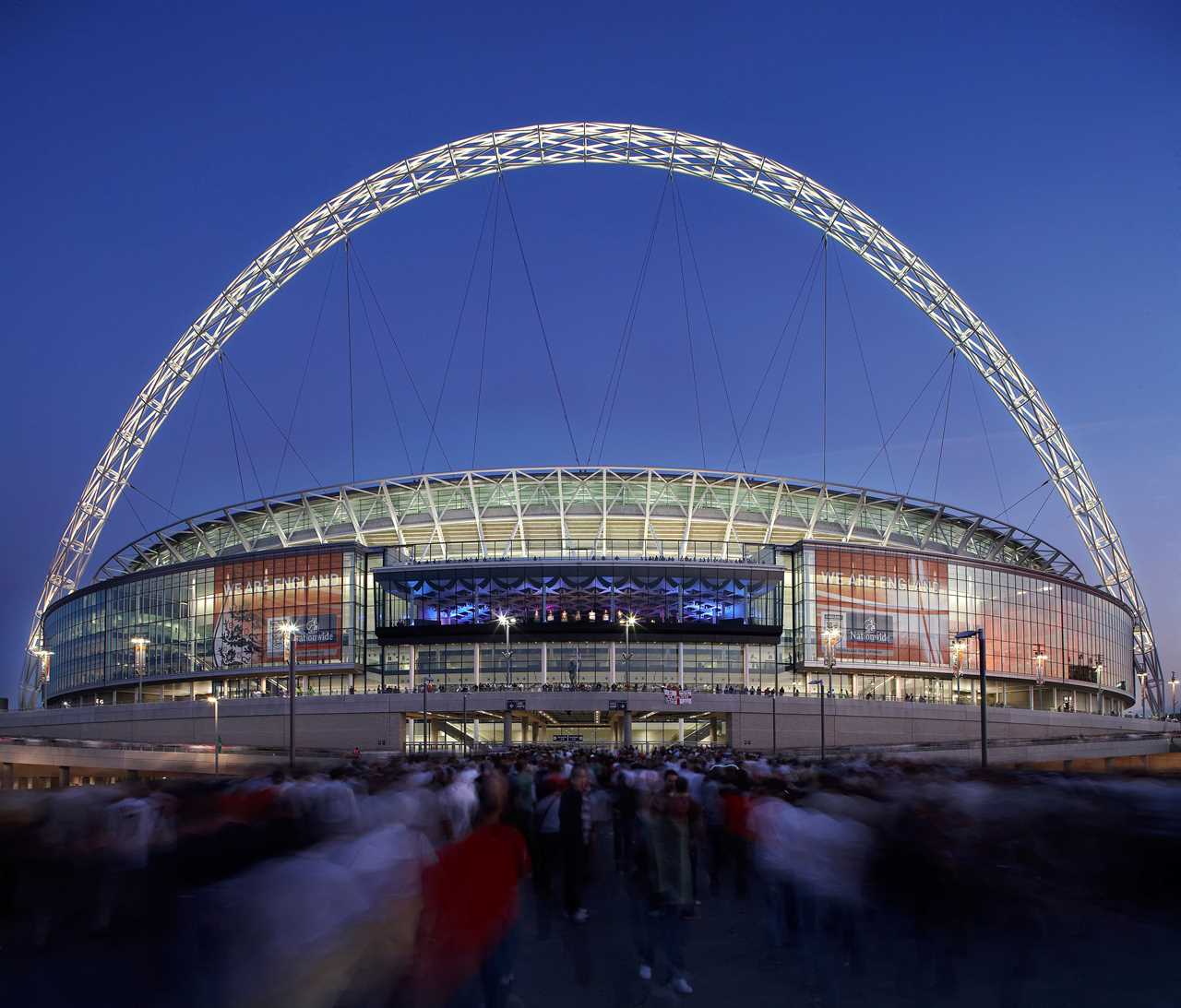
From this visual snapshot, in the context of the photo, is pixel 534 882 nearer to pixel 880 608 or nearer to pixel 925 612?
pixel 880 608

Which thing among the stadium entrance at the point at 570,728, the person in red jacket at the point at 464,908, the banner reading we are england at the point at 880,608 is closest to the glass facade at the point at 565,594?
the banner reading we are england at the point at 880,608

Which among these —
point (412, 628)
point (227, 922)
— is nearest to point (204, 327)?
point (412, 628)

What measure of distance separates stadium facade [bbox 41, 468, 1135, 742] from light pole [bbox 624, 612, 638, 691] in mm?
307

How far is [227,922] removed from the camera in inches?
254

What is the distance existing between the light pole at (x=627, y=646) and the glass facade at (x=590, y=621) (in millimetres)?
370

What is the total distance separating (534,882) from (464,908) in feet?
27.1

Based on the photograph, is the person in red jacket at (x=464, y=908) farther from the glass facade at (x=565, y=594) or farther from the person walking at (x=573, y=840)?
the glass facade at (x=565, y=594)

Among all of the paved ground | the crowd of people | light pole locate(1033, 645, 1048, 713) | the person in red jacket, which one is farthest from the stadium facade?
the person in red jacket

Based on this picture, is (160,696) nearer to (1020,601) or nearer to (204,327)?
(204,327)

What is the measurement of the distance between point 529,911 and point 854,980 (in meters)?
5.19

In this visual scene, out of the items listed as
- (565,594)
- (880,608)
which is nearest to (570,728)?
(565,594)

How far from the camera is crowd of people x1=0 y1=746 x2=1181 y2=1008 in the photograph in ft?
23.0

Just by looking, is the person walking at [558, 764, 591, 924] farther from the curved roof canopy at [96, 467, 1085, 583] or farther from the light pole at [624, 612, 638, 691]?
the curved roof canopy at [96, 467, 1085, 583]

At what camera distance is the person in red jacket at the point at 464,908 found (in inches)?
303
